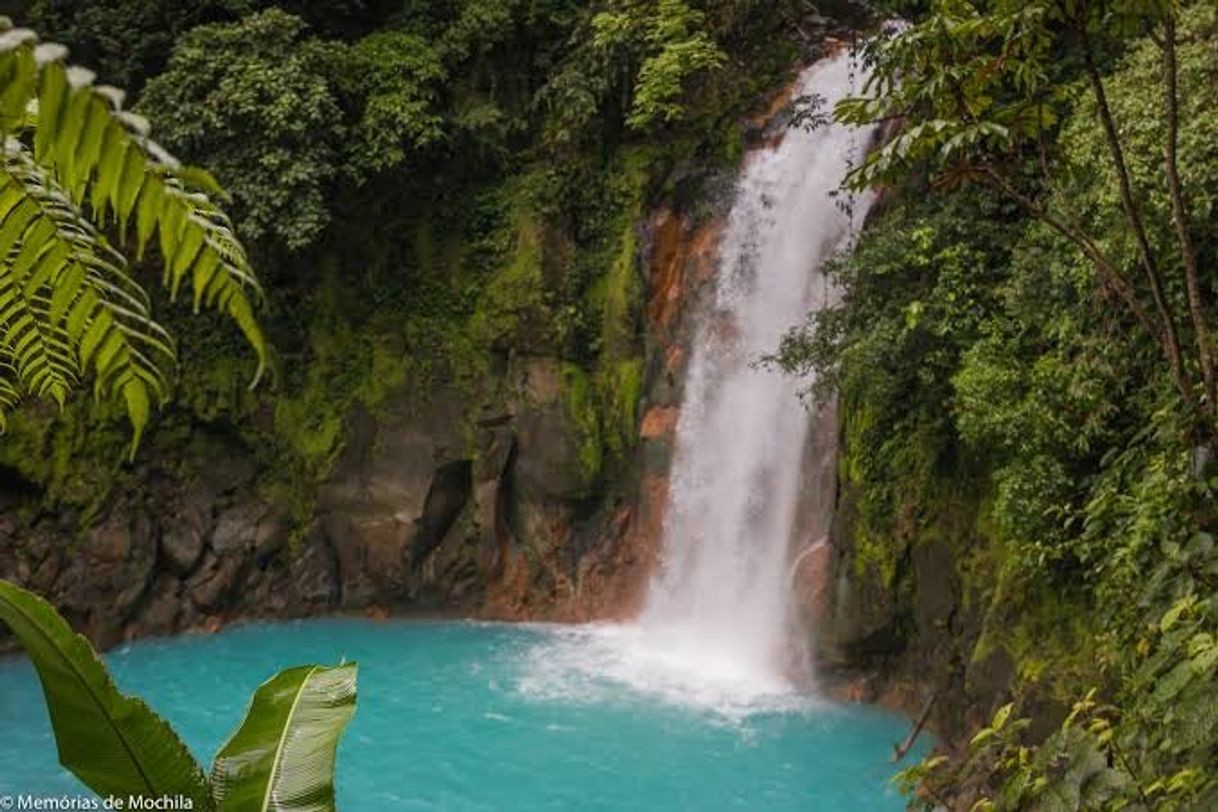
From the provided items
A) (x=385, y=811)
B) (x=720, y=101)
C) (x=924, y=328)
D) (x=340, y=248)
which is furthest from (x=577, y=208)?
(x=385, y=811)

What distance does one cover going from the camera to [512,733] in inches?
Result: 352

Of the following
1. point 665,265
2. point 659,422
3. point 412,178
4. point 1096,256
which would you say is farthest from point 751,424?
point 1096,256

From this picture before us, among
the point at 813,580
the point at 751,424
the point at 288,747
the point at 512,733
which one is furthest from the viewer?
the point at 751,424

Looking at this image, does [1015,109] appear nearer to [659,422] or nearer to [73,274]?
[73,274]

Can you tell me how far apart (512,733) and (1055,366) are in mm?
5524

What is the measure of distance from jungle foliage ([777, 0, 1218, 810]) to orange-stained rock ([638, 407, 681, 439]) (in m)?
2.67

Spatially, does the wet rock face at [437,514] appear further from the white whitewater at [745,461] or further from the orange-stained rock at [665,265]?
the white whitewater at [745,461]

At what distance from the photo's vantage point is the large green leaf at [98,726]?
1.75 m

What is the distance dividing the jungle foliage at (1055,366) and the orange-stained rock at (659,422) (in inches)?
105

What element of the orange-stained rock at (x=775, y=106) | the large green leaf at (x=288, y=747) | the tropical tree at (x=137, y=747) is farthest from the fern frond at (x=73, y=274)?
the orange-stained rock at (x=775, y=106)

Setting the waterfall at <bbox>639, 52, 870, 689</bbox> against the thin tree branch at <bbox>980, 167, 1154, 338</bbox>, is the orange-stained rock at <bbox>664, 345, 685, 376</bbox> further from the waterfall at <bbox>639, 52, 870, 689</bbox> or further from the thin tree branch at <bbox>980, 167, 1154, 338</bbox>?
the thin tree branch at <bbox>980, 167, 1154, 338</bbox>

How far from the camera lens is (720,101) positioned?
39.2 feet

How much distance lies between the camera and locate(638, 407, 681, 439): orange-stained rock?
37.9ft

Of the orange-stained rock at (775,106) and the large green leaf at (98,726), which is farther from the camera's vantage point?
the orange-stained rock at (775,106)
